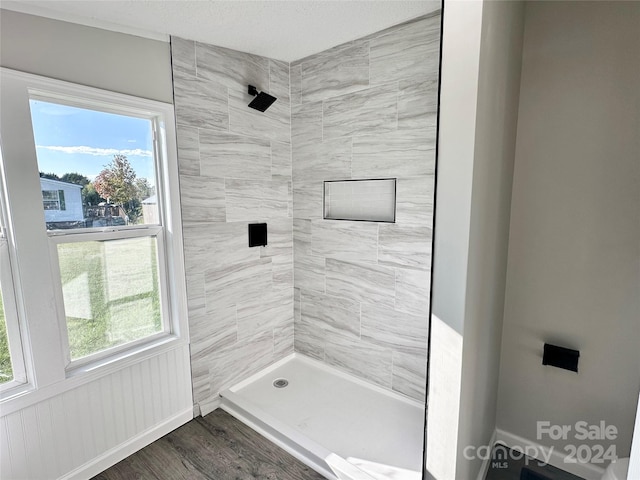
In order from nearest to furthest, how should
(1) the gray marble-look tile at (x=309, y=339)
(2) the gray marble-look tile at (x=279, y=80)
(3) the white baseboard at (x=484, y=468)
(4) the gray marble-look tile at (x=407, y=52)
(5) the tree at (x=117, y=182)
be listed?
(3) the white baseboard at (x=484, y=468)
(5) the tree at (x=117, y=182)
(4) the gray marble-look tile at (x=407, y=52)
(2) the gray marble-look tile at (x=279, y=80)
(1) the gray marble-look tile at (x=309, y=339)

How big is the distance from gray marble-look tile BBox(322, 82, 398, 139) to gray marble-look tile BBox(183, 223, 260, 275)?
103 centimetres

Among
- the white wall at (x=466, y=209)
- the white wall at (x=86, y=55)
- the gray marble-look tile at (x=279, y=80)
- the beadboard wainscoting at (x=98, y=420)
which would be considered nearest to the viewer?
the white wall at (x=466, y=209)

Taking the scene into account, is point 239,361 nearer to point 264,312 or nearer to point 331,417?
point 264,312

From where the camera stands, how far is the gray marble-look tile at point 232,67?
219cm

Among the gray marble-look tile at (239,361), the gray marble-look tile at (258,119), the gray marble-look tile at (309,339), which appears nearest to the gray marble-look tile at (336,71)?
the gray marble-look tile at (258,119)

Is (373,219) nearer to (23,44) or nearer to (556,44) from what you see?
(556,44)

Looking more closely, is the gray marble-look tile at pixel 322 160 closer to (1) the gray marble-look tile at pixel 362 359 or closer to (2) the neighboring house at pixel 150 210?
(2) the neighboring house at pixel 150 210

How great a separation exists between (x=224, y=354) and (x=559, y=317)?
7.24 ft

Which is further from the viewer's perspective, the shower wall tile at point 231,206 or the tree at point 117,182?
the shower wall tile at point 231,206

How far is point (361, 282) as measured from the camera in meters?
2.52

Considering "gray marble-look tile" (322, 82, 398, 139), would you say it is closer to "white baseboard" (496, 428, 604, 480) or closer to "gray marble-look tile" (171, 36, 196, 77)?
"gray marble-look tile" (171, 36, 196, 77)

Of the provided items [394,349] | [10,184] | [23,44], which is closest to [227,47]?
[23,44]

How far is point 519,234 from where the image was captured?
6.23ft

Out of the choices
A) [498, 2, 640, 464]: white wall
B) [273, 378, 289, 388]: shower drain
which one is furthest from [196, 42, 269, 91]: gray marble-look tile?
[273, 378, 289, 388]: shower drain
